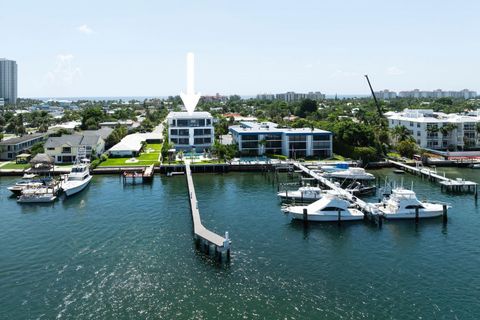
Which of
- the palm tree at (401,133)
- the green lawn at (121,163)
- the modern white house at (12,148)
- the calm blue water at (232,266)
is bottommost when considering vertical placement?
the calm blue water at (232,266)

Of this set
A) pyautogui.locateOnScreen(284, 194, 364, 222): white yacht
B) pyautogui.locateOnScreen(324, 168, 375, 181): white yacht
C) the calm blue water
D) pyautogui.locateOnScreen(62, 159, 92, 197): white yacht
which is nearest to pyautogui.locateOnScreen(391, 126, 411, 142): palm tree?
pyautogui.locateOnScreen(324, 168, 375, 181): white yacht

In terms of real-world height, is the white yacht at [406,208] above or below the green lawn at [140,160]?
below

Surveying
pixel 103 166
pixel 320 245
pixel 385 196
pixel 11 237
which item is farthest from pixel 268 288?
pixel 103 166

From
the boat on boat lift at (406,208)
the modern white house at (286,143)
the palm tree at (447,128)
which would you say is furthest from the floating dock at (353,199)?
the palm tree at (447,128)

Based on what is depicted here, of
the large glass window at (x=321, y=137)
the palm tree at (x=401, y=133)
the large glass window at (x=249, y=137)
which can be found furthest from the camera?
the palm tree at (x=401, y=133)

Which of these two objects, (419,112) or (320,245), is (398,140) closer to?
(419,112)

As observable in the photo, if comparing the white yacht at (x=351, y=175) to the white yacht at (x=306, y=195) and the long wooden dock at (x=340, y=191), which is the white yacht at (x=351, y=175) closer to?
the long wooden dock at (x=340, y=191)
